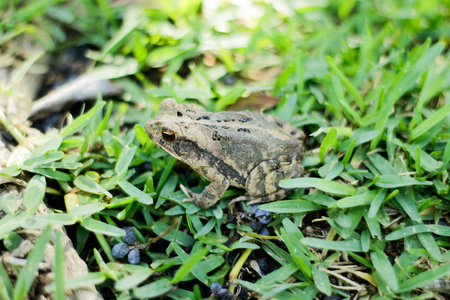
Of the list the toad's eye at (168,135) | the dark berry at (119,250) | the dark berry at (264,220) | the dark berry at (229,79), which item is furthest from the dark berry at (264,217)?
the dark berry at (229,79)

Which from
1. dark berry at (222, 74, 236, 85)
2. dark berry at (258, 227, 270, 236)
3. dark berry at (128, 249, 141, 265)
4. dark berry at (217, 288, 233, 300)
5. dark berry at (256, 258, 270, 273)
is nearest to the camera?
dark berry at (217, 288, 233, 300)

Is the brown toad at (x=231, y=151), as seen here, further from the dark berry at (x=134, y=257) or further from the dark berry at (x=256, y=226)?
the dark berry at (x=134, y=257)

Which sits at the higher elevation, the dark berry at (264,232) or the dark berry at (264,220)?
the dark berry at (264,220)

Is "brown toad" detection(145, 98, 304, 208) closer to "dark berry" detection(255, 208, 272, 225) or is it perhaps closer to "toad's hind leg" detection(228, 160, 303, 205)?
"toad's hind leg" detection(228, 160, 303, 205)

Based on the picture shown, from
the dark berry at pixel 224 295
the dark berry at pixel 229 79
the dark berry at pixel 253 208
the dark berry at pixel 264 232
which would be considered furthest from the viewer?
the dark berry at pixel 229 79

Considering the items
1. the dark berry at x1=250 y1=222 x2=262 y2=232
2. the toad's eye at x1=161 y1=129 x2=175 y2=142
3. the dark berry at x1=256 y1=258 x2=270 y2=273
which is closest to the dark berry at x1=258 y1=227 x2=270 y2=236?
the dark berry at x1=250 y1=222 x2=262 y2=232

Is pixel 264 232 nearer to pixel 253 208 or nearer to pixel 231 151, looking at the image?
pixel 253 208

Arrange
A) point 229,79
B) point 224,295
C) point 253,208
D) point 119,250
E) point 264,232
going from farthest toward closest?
point 229,79
point 253,208
point 264,232
point 119,250
point 224,295

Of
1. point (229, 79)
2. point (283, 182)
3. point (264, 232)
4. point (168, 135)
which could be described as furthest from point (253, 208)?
point (229, 79)

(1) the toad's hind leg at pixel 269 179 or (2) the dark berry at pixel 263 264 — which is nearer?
(2) the dark berry at pixel 263 264
